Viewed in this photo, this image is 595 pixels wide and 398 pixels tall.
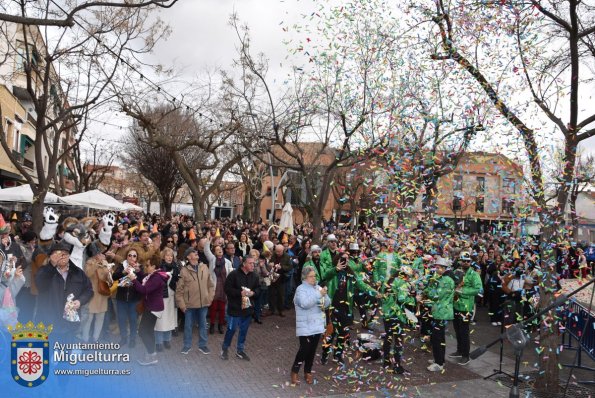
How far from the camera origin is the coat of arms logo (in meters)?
5.34

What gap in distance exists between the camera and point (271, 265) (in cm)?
1091

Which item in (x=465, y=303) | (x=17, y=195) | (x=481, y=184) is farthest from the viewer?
(x=17, y=195)

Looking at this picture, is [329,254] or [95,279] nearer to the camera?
[95,279]

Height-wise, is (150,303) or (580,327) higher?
(150,303)

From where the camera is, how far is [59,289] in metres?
6.09

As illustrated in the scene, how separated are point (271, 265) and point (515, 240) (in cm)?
546

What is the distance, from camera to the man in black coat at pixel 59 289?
591 centimetres

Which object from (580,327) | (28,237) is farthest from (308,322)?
(28,237)

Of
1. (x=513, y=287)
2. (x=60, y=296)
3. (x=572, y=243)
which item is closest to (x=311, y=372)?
(x=60, y=296)

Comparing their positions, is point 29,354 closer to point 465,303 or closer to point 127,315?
point 127,315

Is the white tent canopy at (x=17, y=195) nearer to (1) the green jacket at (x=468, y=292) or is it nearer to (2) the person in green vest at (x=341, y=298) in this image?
(2) the person in green vest at (x=341, y=298)

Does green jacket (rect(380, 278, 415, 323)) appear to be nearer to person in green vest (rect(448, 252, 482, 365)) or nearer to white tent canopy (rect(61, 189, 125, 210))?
person in green vest (rect(448, 252, 482, 365))

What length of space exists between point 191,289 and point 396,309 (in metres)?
3.44

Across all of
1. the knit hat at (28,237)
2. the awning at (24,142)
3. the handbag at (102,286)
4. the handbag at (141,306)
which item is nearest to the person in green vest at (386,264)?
the handbag at (141,306)
